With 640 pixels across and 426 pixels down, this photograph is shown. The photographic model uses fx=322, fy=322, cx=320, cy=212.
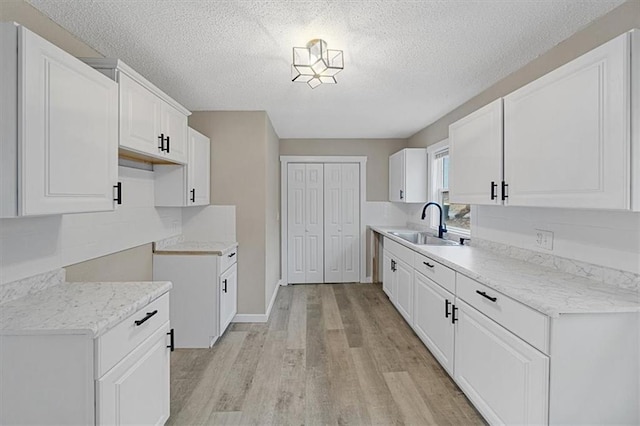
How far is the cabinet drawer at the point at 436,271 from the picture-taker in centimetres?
229

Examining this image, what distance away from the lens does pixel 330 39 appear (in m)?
2.02

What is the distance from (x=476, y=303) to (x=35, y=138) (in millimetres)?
2377

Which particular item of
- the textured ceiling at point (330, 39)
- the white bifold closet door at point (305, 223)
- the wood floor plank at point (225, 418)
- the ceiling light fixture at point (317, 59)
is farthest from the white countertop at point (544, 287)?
the white bifold closet door at point (305, 223)

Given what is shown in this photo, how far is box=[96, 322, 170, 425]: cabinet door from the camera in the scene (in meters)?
1.29

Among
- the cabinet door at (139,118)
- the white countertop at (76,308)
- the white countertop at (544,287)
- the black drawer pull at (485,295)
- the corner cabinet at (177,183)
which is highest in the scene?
the cabinet door at (139,118)

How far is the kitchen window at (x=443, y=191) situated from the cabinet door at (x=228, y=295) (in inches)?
100

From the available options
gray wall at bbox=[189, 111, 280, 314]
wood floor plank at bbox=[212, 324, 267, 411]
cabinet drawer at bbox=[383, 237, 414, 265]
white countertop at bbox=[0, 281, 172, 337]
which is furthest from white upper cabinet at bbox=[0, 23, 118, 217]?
cabinet drawer at bbox=[383, 237, 414, 265]

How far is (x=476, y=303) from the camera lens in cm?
196

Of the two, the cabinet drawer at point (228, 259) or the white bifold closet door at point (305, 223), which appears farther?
the white bifold closet door at point (305, 223)

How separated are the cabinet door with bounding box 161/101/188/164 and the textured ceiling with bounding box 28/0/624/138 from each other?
304 millimetres

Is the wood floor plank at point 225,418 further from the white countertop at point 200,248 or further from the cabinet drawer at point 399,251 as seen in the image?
the cabinet drawer at point 399,251

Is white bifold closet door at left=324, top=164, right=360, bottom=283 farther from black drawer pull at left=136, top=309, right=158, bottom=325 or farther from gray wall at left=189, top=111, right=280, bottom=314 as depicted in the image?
black drawer pull at left=136, top=309, right=158, bottom=325

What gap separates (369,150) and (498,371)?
13.0 ft

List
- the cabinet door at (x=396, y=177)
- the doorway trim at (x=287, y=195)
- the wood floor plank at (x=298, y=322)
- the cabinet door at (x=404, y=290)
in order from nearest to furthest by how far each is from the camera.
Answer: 1. the wood floor plank at (x=298, y=322)
2. the cabinet door at (x=404, y=290)
3. the cabinet door at (x=396, y=177)
4. the doorway trim at (x=287, y=195)
